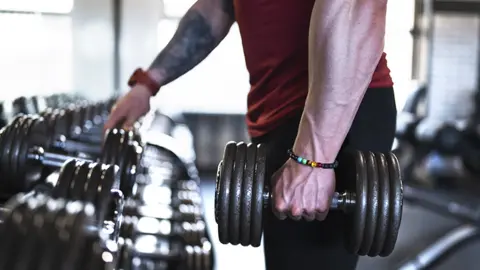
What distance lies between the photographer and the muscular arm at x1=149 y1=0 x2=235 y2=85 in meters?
1.29

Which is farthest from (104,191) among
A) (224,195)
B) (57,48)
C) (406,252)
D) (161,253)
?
(57,48)

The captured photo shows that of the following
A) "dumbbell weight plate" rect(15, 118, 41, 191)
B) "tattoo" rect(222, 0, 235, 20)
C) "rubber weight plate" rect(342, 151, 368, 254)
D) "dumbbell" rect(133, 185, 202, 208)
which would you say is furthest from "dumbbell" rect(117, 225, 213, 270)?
"rubber weight plate" rect(342, 151, 368, 254)

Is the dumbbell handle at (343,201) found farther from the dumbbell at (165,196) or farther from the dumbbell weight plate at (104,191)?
the dumbbell at (165,196)

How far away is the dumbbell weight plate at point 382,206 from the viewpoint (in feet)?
3.11

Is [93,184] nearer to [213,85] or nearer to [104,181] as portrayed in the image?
[104,181]

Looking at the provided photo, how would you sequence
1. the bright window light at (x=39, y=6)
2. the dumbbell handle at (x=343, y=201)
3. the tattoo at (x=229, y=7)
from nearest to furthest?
1. the dumbbell handle at (x=343, y=201)
2. the tattoo at (x=229, y=7)
3. the bright window light at (x=39, y=6)

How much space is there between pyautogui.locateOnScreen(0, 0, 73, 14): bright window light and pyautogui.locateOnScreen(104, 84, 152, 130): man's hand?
1.74 m

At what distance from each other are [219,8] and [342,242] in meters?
0.53

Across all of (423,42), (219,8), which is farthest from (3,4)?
(423,42)

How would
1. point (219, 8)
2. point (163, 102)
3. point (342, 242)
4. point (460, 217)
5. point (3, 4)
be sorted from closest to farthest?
point (342, 242) → point (219, 8) → point (3, 4) → point (460, 217) → point (163, 102)

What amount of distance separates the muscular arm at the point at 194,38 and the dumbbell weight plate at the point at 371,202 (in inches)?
19.1

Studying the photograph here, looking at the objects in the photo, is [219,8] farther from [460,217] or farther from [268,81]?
[460,217]

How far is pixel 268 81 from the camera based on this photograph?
1.08 meters

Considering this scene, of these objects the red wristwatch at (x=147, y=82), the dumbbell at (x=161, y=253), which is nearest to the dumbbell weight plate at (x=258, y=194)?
the red wristwatch at (x=147, y=82)
